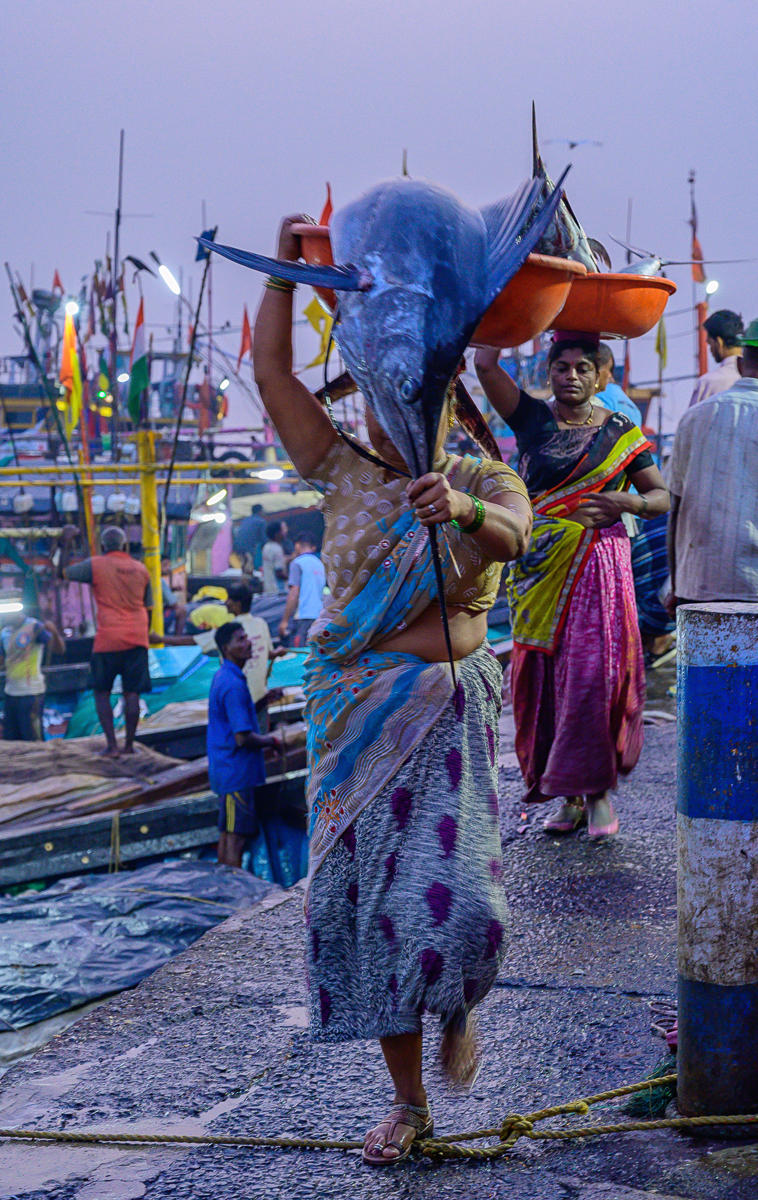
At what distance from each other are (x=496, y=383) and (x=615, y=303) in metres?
0.96

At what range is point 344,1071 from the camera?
9.89 ft

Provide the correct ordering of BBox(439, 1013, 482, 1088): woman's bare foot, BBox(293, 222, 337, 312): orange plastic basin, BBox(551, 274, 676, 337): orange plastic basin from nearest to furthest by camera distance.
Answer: BBox(293, 222, 337, 312): orange plastic basin, BBox(439, 1013, 482, 1088): woman's bare foot, BBox(551, 274, 676, 337): orange plastic basin

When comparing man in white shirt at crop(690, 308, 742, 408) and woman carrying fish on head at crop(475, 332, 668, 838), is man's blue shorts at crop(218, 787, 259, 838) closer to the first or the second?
woman carrying fish on head at crop(475, 332, 668, 838)

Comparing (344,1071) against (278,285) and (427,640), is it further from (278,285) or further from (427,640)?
(278,285)

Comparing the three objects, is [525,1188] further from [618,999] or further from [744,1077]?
[618,999]

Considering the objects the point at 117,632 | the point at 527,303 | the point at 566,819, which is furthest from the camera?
the point at 117,632

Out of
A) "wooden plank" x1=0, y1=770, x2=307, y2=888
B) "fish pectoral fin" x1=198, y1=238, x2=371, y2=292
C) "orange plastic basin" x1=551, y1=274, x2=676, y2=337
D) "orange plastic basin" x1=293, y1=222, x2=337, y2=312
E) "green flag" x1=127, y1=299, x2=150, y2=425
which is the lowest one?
"wooden plank" x1=0, y1=770, x2=307, y2=888

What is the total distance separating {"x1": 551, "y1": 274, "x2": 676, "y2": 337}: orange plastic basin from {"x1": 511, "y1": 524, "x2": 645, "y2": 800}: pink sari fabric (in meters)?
1.17

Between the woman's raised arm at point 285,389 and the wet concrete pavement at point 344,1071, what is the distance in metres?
1.57

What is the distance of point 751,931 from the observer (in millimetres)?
2334

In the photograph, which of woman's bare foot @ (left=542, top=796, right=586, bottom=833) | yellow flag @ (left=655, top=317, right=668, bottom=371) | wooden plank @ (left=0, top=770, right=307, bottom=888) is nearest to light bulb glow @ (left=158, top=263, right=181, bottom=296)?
wooden plank @ (left=0, top=770, right=307, bottom=888)

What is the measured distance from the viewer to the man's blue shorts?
25.7ft

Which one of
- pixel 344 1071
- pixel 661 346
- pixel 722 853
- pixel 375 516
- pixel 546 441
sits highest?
pixel 661 346

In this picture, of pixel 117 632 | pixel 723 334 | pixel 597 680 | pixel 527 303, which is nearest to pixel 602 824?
pixel 597 680
